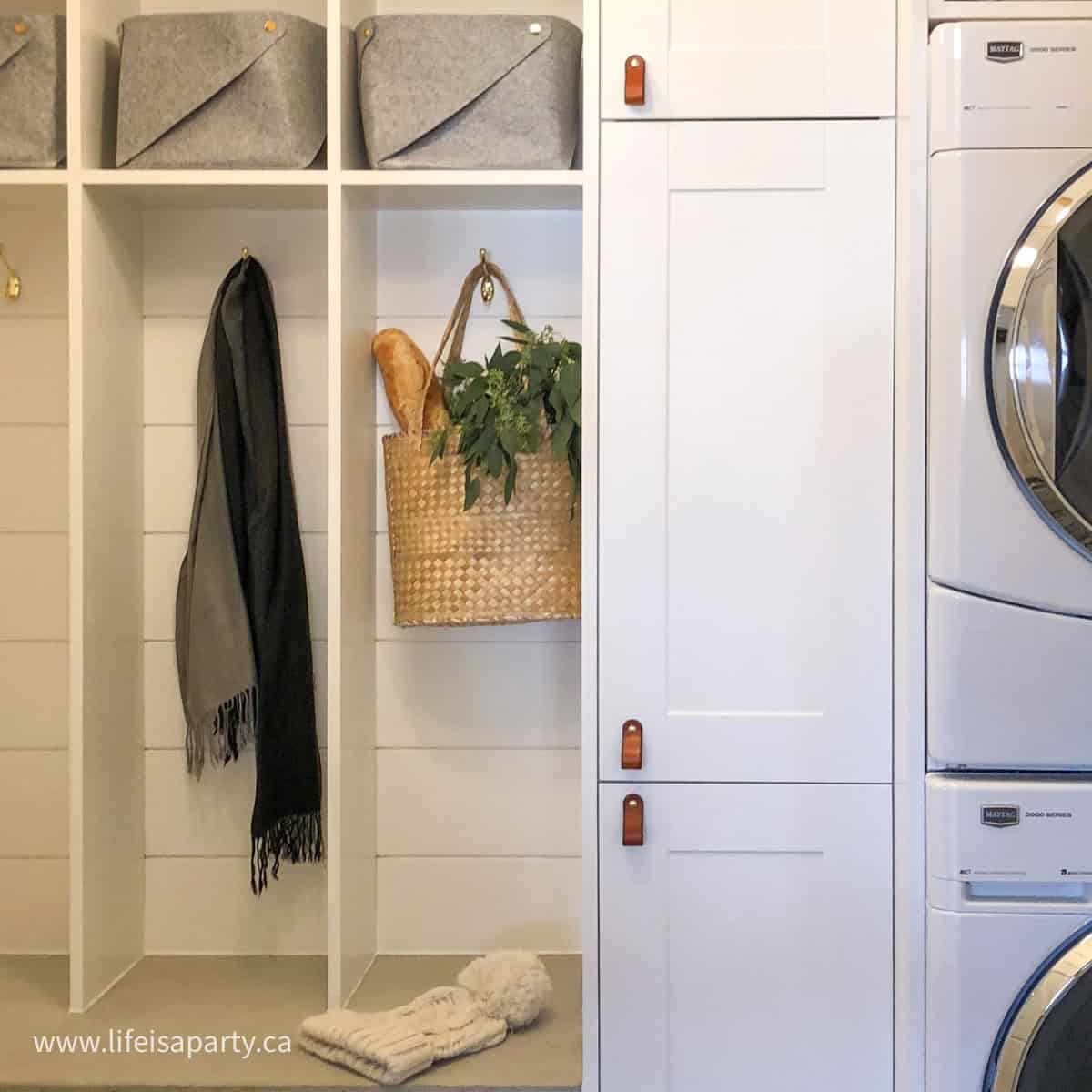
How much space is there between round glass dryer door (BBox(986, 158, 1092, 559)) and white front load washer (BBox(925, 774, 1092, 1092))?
0.35m

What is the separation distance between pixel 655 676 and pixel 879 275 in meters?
0.63

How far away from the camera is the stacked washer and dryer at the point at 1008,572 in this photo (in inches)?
58.9

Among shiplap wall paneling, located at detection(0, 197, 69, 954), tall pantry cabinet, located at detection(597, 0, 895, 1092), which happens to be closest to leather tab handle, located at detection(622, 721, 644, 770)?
tall pantry cabinet, located at detection(597, 0, 895, 1092)

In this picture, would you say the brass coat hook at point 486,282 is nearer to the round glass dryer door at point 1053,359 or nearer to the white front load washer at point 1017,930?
the round glass dryer door at point 1053,359

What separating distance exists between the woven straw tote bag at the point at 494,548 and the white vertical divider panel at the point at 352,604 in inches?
5.1

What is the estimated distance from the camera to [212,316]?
213 cm

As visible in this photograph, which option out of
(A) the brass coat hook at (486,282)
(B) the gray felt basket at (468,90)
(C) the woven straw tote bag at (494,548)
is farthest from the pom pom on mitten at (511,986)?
(B) the gray felt basket at (468,90)

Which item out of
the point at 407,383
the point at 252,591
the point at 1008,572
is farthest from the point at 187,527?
the point at 1008,572

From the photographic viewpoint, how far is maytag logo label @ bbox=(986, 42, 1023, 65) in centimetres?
151

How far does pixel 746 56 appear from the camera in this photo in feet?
5.38

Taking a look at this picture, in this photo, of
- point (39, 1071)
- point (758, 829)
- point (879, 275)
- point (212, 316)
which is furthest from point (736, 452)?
point (39, 1071)

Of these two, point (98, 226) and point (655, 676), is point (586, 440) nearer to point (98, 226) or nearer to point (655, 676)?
point (655, 676)

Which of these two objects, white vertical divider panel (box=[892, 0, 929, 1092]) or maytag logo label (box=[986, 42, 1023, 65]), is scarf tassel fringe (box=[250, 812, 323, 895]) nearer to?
white vertical divider panel (box=[892, 0, 929, 1092])

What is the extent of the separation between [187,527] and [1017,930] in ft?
5.07
